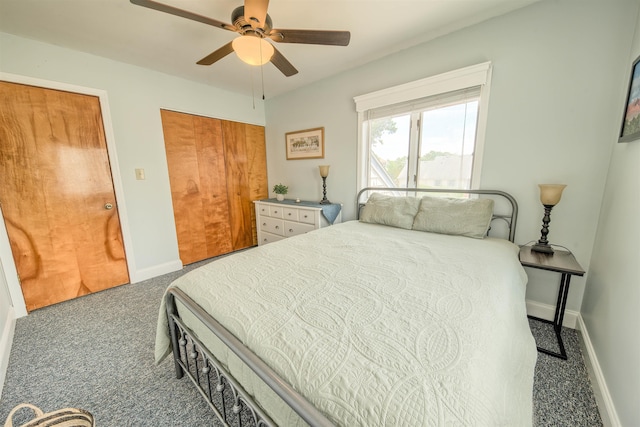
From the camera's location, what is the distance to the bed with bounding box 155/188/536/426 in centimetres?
59

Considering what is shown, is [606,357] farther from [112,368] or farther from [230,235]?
[230,235]

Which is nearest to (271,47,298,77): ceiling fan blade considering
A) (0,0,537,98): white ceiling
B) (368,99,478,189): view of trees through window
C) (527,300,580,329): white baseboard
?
(0,0,537,98): white ceiling

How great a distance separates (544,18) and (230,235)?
4.02m

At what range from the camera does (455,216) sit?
6.55 feet

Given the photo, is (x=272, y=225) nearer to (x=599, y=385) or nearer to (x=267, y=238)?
(x=267, y=238)

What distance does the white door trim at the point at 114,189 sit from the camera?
2039mm

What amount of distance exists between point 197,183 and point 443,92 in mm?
3096

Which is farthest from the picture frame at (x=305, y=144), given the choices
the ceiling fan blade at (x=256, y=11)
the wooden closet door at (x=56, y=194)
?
the wooden closet door at (x=56, y=194)

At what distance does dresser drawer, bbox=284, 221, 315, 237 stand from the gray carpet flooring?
1734 millimetres

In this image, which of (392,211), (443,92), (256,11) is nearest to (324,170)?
(392,211)

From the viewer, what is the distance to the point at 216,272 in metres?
1.34

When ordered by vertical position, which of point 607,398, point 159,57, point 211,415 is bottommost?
point 211,415

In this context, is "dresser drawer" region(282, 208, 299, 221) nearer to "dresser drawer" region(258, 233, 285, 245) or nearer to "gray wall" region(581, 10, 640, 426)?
"dresser drawer" region(258, 233, 285, 245)

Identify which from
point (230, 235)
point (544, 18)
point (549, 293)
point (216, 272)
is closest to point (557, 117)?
point (544, 18)
